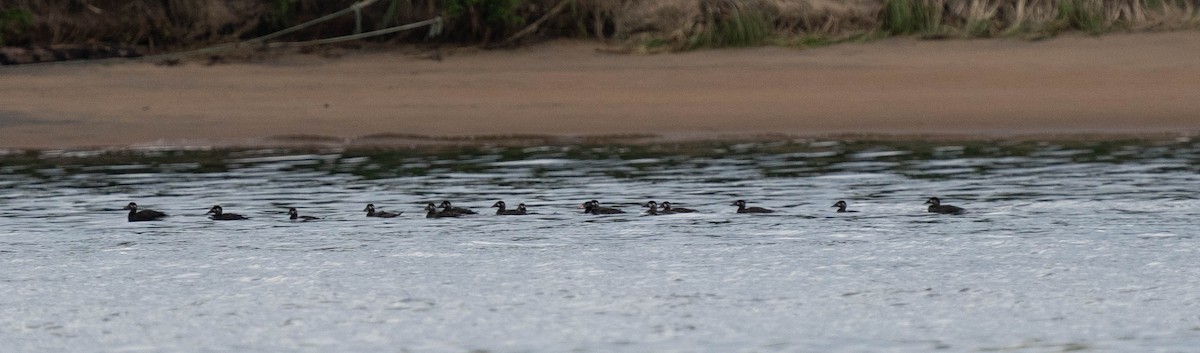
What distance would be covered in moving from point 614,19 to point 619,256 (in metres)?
12.0

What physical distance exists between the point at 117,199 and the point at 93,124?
5680mm

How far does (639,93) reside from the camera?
21094mm

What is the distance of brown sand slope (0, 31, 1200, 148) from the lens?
65.1 ft

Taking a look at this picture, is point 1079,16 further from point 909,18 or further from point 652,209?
point 652,209

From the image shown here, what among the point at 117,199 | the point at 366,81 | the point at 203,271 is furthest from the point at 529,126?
the point at 203,271

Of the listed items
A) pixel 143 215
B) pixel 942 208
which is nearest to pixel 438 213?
pixel 143 215

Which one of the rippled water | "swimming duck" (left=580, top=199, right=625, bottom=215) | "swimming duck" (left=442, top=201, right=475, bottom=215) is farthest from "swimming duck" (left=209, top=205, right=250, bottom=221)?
"swimming duck" (left=580, top=199, right=625, bottom=215)

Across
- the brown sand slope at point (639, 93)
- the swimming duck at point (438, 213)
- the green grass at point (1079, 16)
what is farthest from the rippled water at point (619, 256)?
the green grass at point (1079, 16)

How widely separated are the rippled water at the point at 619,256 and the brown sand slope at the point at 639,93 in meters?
2.35

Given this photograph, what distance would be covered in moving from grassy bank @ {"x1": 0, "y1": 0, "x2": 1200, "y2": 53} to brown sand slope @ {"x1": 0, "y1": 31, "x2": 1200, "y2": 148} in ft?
1.32

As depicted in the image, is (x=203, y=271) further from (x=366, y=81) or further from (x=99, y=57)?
(x=99, y=57)

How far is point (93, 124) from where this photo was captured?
20.1 metres

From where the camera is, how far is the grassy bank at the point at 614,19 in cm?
2281

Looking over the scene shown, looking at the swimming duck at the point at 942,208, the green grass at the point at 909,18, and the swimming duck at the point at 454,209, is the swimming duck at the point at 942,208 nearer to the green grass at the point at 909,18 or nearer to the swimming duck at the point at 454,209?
the swimming duck at the point at 454,209
